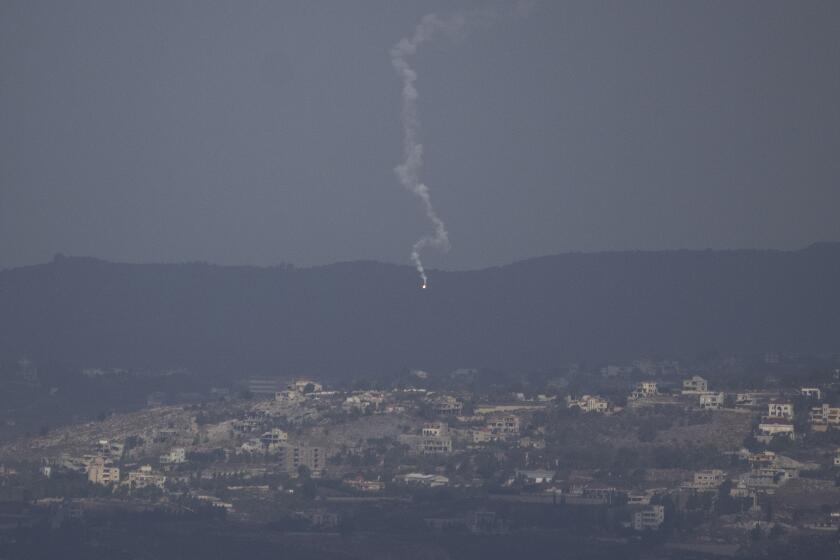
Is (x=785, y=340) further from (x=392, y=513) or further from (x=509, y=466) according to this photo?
(x=392, y=513)

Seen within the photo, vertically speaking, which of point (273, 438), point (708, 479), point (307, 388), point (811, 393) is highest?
point (307, 388)

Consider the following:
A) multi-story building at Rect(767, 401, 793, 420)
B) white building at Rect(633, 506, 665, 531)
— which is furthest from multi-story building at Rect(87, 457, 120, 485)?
multi-story building at Rect(767, 401, 793, 420)

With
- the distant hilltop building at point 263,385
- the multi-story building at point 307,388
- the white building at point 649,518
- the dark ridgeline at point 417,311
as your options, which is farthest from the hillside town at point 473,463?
the dark ridgeline at point 417,311

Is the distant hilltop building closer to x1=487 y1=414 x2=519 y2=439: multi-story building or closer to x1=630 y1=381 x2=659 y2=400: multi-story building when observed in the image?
x1=630 y1=381 x2=659 y2=400: multi-story building

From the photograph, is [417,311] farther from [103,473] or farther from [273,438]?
[103,473]

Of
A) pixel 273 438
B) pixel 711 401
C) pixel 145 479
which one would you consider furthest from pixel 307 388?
pixel 145 479

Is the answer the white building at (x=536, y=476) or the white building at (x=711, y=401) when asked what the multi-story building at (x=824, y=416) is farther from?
the white building at (x=536, y=476)

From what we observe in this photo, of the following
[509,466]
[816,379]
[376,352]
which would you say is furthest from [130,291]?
[509,466]
